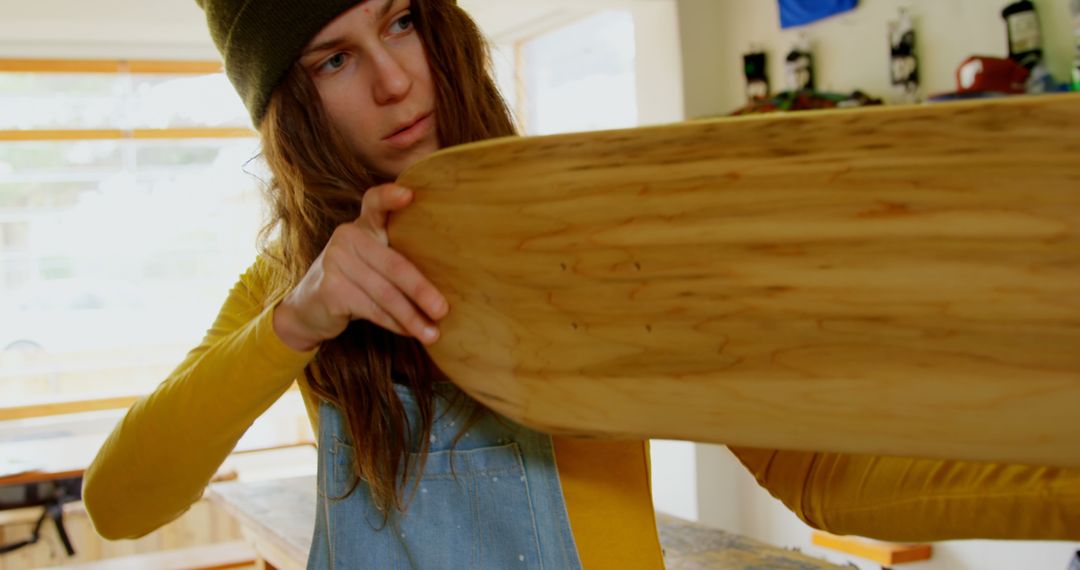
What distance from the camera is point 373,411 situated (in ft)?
3.05

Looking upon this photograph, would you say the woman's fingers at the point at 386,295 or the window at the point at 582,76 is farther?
the window at the point at 582,76

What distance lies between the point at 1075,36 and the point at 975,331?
2933 millimetres

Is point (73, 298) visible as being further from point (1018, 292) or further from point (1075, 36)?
point (1018, 292)

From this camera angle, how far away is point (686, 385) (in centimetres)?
52

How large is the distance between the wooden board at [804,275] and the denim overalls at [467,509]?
0.36m

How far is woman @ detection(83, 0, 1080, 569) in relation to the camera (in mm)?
805

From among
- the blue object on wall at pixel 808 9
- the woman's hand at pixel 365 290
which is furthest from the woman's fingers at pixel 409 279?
the blue object on wall at pixel 808 9

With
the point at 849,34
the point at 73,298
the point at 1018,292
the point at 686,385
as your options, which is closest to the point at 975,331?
the point at 1018,292

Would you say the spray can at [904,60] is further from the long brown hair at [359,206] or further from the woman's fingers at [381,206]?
the woman's fingers at [381,206]

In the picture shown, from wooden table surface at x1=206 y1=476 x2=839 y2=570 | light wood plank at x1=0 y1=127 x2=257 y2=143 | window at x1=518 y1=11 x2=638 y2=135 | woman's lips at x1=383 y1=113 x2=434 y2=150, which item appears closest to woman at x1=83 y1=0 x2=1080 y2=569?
woman's lips at x1=383 y1=113 x2=434 y2=150

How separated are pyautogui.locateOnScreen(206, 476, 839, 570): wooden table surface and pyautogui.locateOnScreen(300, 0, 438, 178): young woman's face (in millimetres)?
819

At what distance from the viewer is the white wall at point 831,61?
334cm

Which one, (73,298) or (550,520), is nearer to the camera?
(550,520)

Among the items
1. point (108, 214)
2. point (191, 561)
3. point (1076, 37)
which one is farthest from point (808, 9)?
point (108, 214)
